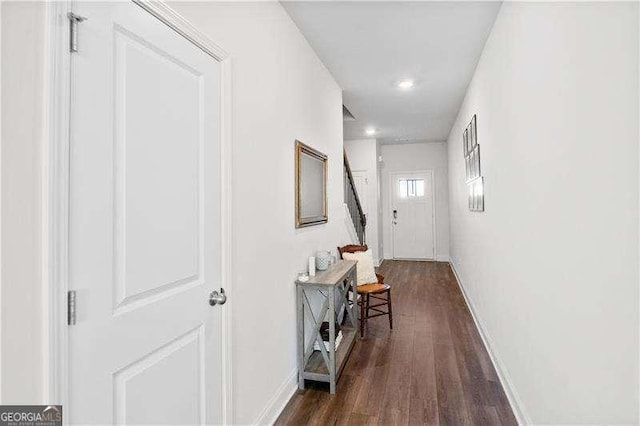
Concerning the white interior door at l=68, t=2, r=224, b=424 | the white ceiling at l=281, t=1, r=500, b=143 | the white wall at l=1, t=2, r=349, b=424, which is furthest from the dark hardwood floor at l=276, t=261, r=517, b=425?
the white ceiling at l=281, t=1, r=500, b=143

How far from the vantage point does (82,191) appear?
98 cm

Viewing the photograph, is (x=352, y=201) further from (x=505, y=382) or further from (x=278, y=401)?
(x=278, y=401)

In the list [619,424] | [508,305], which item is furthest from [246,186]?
[508,305]

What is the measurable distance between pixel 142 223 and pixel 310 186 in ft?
5.77

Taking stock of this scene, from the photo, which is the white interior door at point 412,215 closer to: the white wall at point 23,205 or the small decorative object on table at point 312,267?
the small decorative object on table at point 312,267

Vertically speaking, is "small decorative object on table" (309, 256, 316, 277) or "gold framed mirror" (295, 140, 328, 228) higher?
"gold framed mirror" (295, 140, 328, 228)

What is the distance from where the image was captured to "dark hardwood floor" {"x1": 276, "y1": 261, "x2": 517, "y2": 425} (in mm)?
2100

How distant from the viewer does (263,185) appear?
203 cm

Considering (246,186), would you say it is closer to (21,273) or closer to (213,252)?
(213,252)

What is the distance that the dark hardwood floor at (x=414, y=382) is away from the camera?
2100 millimetres

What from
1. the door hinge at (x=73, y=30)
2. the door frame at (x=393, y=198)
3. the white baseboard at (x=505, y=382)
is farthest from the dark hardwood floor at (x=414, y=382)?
the door frame at (x=393, y=198)

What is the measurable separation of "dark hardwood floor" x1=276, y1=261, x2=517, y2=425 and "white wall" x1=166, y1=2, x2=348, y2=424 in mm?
396

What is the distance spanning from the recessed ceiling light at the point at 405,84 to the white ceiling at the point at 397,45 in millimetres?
77

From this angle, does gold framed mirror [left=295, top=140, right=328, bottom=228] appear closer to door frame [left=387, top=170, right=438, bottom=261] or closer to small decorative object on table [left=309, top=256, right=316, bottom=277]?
small decorative object on table [left=309, top=256, right=316, bottom=277]
